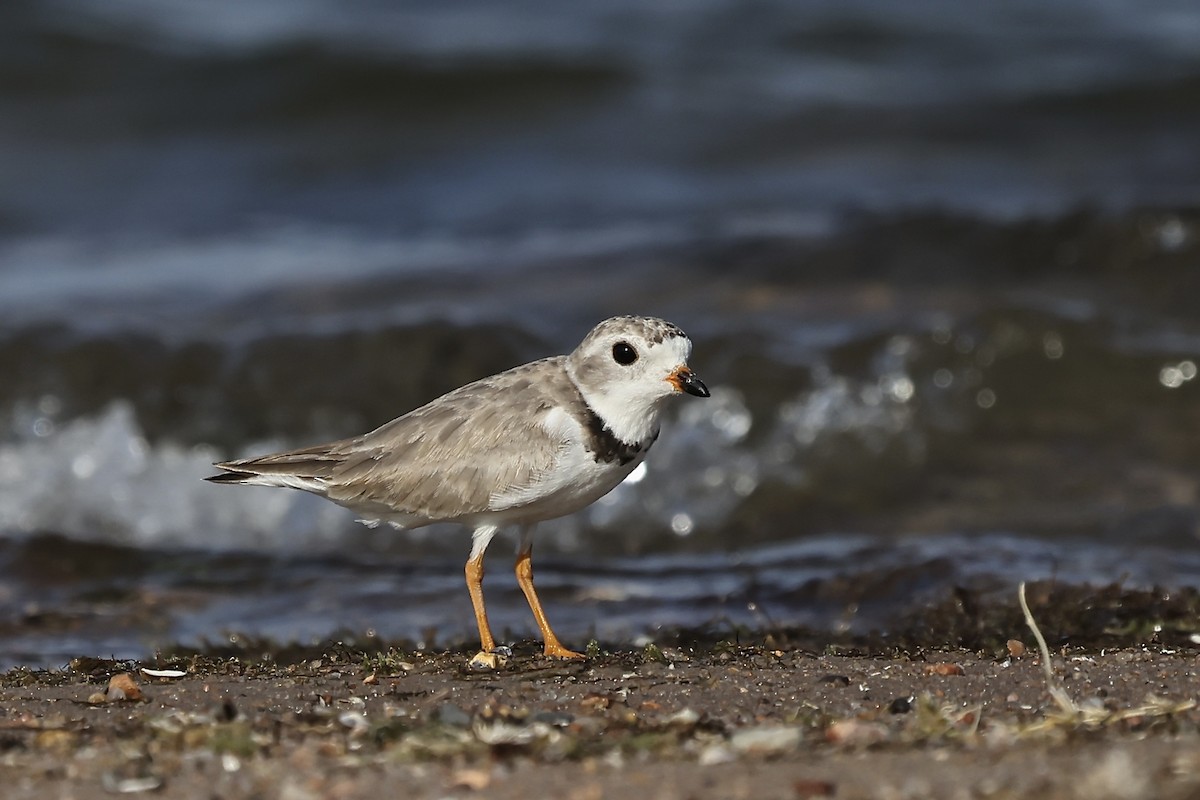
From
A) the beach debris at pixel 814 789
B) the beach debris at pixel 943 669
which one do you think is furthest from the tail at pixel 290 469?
the beach debris at pixel 814 789

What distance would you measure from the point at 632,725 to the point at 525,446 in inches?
58.3

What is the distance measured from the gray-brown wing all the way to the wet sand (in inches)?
23.7

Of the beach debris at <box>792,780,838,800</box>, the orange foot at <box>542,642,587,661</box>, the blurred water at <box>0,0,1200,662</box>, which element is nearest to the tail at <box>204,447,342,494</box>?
the orange foot at <box>542,642,587,661</box>

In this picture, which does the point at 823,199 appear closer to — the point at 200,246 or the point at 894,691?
the point at 200,246

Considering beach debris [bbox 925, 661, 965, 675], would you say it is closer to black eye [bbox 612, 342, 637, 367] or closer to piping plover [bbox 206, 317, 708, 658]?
piping plover [bbox 206, 317, 708, 658]

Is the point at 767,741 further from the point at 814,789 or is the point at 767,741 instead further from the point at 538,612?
the point at 538,612

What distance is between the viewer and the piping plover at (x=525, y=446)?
5.35 meters

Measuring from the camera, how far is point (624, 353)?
18.0 ft

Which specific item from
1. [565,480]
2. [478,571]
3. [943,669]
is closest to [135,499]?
[478,571]

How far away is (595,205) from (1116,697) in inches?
452

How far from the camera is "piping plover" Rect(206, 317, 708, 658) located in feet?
17.5

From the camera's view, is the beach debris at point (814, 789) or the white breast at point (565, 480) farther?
the white breast at point (565, 480)

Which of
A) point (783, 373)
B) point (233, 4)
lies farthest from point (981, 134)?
point (233, 4)

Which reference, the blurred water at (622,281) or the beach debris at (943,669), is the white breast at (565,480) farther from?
the blurred water at (622,281)
